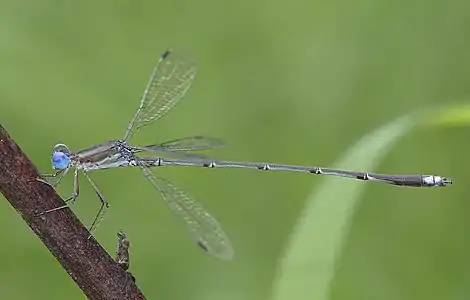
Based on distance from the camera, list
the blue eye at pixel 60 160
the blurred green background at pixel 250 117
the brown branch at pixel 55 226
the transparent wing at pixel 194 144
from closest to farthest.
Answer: the brown branch at pixel 55 226
the blue eye at pixel 60 160
the transparent wing at pixel 194 144
the blurred green background at pixel 250 117

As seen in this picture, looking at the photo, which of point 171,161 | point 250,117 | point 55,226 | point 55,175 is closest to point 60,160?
point 171,161

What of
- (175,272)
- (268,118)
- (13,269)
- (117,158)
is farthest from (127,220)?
(117,158)

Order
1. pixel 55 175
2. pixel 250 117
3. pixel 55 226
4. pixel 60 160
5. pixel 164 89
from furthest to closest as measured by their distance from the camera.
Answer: pixel 250 117 < pixel 164 89 < pixel 60 160 < pixel 55 175 < pixel 55 226

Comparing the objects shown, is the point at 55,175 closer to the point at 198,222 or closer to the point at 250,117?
the point at 198,222

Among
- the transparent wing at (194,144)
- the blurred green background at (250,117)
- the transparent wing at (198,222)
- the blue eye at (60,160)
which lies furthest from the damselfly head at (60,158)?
the blurred green background at (250,117)

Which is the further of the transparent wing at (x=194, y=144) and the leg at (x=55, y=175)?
the transparent wing at (x=194, y=144)

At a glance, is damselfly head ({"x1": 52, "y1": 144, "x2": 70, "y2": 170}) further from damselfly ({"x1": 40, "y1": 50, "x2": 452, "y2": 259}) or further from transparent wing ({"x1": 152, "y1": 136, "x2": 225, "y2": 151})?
transparent wing ({"x1": 152, "y1": 136, "x2": 225, "y2": 151})

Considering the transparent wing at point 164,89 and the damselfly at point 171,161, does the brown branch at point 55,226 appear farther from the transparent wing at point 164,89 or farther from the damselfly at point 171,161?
the transparent wing at point 164,89
